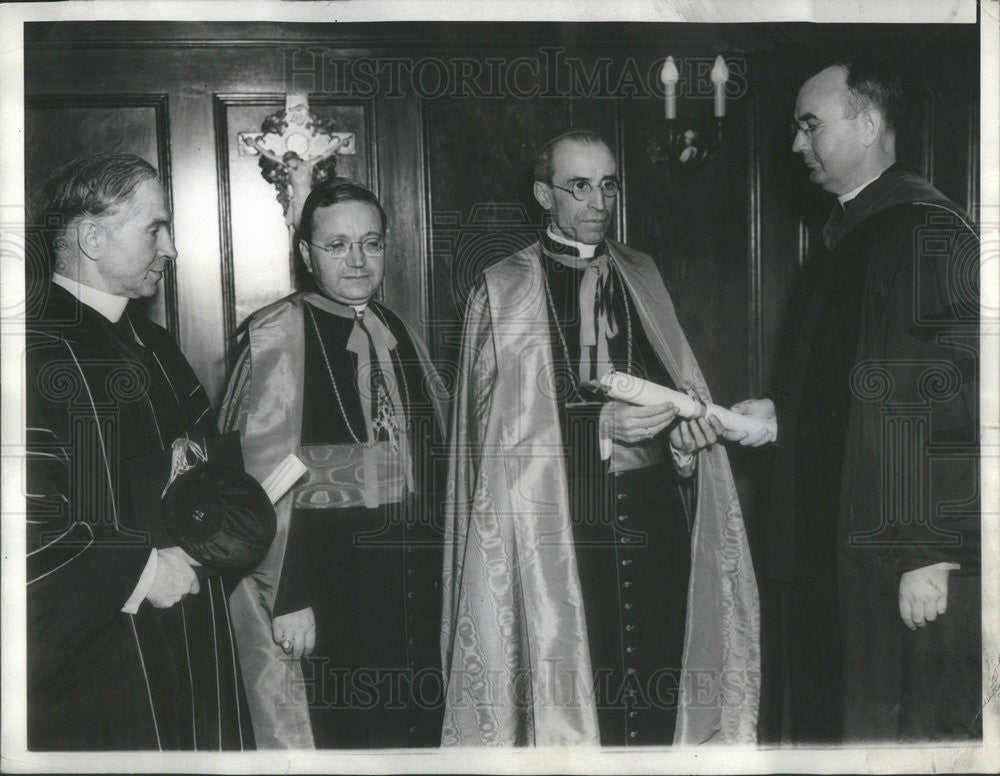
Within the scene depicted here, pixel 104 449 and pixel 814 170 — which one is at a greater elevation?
pixel 814 170

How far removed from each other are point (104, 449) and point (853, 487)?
6.89 ft

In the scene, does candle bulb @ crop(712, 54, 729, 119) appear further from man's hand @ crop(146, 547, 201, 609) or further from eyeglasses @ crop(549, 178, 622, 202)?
man's hand @ crop(146, 547, 201, 609)

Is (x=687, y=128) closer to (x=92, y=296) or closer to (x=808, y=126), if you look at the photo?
(x=808, y=126)

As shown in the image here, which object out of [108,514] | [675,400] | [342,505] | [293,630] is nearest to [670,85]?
[675,400]

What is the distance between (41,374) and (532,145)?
59.7 inches

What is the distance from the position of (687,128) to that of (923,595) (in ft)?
4.88

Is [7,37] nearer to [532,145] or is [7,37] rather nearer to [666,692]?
[532,145]

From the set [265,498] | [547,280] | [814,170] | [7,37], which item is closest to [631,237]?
[547,280]

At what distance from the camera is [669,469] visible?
9.96 feet

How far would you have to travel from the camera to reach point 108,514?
115 inches

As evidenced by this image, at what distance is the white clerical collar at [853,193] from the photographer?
3.03m

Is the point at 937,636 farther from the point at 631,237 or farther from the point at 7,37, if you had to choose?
the point at 7,37

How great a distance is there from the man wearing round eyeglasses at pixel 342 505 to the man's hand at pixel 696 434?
0.67 m

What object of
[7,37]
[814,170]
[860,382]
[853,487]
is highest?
[7,37]
